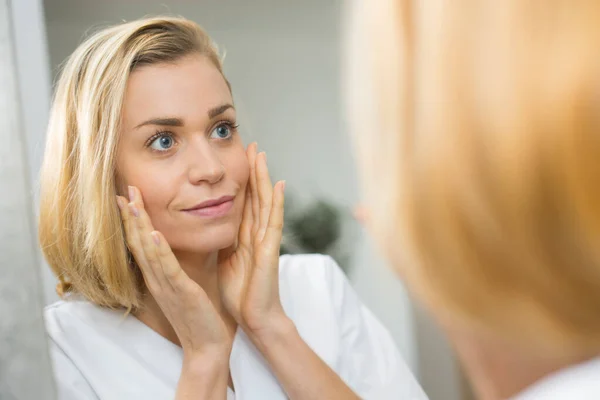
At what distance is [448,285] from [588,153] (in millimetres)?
76

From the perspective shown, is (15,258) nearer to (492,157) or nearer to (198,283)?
(492,157)

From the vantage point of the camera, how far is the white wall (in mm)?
1380

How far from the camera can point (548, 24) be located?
22 centimetres

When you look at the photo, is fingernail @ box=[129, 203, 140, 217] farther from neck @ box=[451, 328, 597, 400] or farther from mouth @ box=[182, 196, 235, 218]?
neck @ box=[451, 328, 597, 400]

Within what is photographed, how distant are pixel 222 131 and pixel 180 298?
0.63 ft

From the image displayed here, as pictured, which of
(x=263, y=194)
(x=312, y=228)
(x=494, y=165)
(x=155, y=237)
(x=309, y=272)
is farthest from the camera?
(x=312, y=228)

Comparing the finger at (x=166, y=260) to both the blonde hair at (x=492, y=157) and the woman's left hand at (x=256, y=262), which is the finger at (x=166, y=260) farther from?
the blonde hair at (x=492, y=157)

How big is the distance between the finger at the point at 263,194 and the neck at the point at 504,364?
412mm

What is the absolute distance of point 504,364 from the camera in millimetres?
302

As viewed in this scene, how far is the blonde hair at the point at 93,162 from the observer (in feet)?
2.18

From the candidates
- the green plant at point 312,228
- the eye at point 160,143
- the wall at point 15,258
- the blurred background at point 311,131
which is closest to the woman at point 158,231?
the eye at point 160,143

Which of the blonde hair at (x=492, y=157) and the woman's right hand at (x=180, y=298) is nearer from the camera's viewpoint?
the blonde hair at (x=492, y=157)

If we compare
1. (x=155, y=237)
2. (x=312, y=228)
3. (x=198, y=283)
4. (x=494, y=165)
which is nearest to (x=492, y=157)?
(x=494, y=165)

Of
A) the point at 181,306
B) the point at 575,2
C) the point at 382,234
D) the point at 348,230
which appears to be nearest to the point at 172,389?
the point at 181,306
